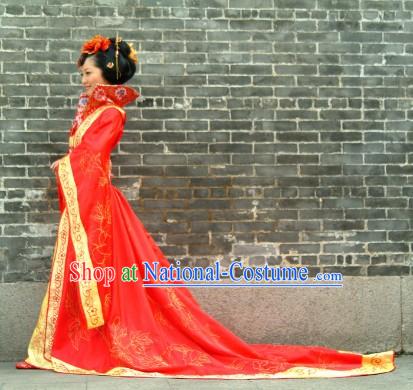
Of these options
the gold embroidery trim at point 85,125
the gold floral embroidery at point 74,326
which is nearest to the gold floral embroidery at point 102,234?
the gold floral embroidery at point 74,326

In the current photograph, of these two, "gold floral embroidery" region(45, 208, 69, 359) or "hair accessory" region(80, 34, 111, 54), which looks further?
"hair accessory" region(80, 34, 111, 54)

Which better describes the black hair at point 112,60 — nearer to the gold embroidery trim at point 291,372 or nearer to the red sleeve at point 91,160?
the red sleeve at point 91,160

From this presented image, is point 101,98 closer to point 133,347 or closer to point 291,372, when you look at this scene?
point 133,347

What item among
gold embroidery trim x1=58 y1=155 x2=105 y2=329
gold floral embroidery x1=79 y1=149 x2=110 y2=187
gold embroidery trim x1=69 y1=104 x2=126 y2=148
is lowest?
gold embroidery trim x1=58 y1=155 x2=105 y2=329

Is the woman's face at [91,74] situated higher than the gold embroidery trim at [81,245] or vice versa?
the woman's face at [91,74]

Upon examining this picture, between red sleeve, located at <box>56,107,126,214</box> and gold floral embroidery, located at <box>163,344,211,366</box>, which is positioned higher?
red sleeve, located at <box>56,107,126,214</box>

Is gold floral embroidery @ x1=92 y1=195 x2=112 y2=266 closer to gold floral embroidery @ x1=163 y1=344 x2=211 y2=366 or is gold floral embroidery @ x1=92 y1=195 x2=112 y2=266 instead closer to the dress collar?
the dress collar

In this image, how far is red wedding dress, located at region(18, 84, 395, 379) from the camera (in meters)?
4.39

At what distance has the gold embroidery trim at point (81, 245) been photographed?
4.38m

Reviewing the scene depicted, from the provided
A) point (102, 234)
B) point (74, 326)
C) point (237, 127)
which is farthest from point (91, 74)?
point (74, 326)

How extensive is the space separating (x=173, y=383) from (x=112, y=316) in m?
0.58

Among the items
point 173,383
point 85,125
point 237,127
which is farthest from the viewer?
point 237,127

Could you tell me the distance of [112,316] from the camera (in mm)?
4477

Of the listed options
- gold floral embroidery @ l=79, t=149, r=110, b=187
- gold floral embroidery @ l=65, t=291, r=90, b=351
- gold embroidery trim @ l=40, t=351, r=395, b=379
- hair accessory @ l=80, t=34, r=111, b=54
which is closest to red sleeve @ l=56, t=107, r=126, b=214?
gold floral embroidery @ l=79, t=149, r=110, b=187
